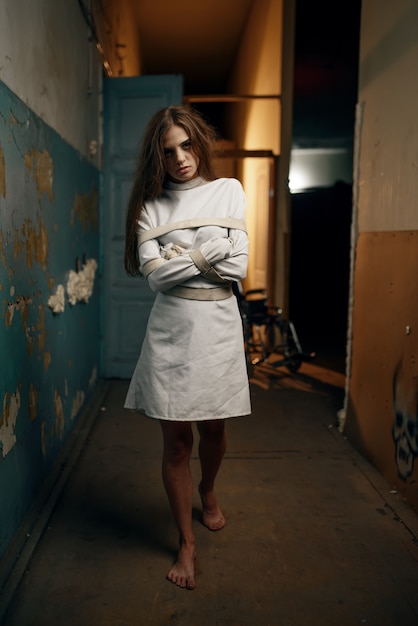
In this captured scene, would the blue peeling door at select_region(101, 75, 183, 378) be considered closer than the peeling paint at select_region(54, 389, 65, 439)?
No

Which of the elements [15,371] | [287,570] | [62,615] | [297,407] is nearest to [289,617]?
[287,570]

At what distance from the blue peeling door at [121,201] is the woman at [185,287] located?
2.82 m

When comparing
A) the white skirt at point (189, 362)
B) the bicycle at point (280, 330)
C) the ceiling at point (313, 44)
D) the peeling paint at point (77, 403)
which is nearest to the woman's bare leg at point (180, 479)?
the white skirt at point (189, 362)

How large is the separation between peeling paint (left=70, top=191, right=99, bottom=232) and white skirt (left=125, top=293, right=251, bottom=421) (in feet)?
5.61

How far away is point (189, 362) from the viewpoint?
6.11 ft

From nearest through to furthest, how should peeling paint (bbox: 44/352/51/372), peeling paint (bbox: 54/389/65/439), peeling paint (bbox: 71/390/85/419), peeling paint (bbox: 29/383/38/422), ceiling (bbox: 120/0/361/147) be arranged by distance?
peeling paint (bbox: 29/383/38/422) → peeling paint (bbox: 44/352/51/372) → peeling paint (bbox: 54/389/65/439) → peeling paint (bbox: 71/390/85/419) → ceiling (bbox: 120/0/361/147)

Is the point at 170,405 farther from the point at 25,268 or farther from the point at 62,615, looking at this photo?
the point at 25,268

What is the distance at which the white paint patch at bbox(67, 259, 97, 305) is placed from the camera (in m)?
3.27

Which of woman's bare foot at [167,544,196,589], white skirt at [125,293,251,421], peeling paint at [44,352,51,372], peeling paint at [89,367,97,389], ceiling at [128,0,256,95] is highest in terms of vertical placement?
ceiling at [128,0,256,95]

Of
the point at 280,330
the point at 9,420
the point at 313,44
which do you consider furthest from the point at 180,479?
the point at 313,44

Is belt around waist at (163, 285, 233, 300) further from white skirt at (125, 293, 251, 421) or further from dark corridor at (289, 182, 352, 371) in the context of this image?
dark corridor at (289, 182, 352, 371)

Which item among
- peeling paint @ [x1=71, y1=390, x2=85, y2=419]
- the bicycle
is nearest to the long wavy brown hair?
peeling paint @ [x1=71, y1=390, x2=85, y2=419]

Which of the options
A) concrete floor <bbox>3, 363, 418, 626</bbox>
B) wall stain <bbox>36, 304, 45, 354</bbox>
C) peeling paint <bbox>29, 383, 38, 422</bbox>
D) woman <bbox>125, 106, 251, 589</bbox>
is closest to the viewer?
concrete floor <bbox>3, 363, 418, 626</bbox>

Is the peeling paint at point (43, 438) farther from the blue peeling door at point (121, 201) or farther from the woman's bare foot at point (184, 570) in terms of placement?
the blue peeling door at point (121, 201)
